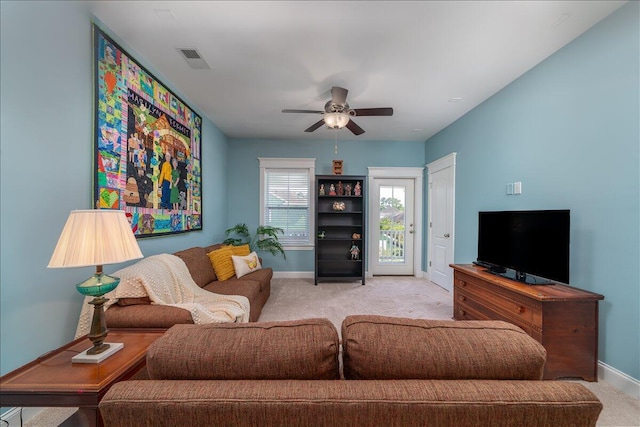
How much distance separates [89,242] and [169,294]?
43.3 inches

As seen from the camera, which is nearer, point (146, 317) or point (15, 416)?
point (15, 416)

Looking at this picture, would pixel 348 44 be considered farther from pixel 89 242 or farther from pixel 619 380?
pixel 619 380

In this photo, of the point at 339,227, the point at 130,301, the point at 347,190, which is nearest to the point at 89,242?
the point at 130,301

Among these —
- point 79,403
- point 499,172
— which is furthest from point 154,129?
point 499,172

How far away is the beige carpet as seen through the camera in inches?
128

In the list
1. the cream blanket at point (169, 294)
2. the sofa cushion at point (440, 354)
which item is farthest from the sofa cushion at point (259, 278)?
the sofa cushion at point (440, 354)

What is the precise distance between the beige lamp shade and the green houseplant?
3.30 meters

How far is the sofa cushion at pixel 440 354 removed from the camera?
0.78 meters

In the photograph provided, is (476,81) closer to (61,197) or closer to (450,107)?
(450,107)

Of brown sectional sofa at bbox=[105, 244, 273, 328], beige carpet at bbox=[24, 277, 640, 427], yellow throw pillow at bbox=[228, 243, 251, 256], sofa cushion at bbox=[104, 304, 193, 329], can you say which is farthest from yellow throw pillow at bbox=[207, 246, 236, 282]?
sofa cushion at bbox=[104, 304, 193, 329]

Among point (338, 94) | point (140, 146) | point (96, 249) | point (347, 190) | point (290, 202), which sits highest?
point (338, 94)

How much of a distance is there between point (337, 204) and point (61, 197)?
12.5 feet

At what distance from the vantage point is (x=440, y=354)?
79cm

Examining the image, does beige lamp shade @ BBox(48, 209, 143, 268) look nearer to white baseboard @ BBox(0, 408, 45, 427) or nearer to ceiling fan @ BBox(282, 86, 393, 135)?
white baseboard @ BBox(0, 408, 45, 427)
